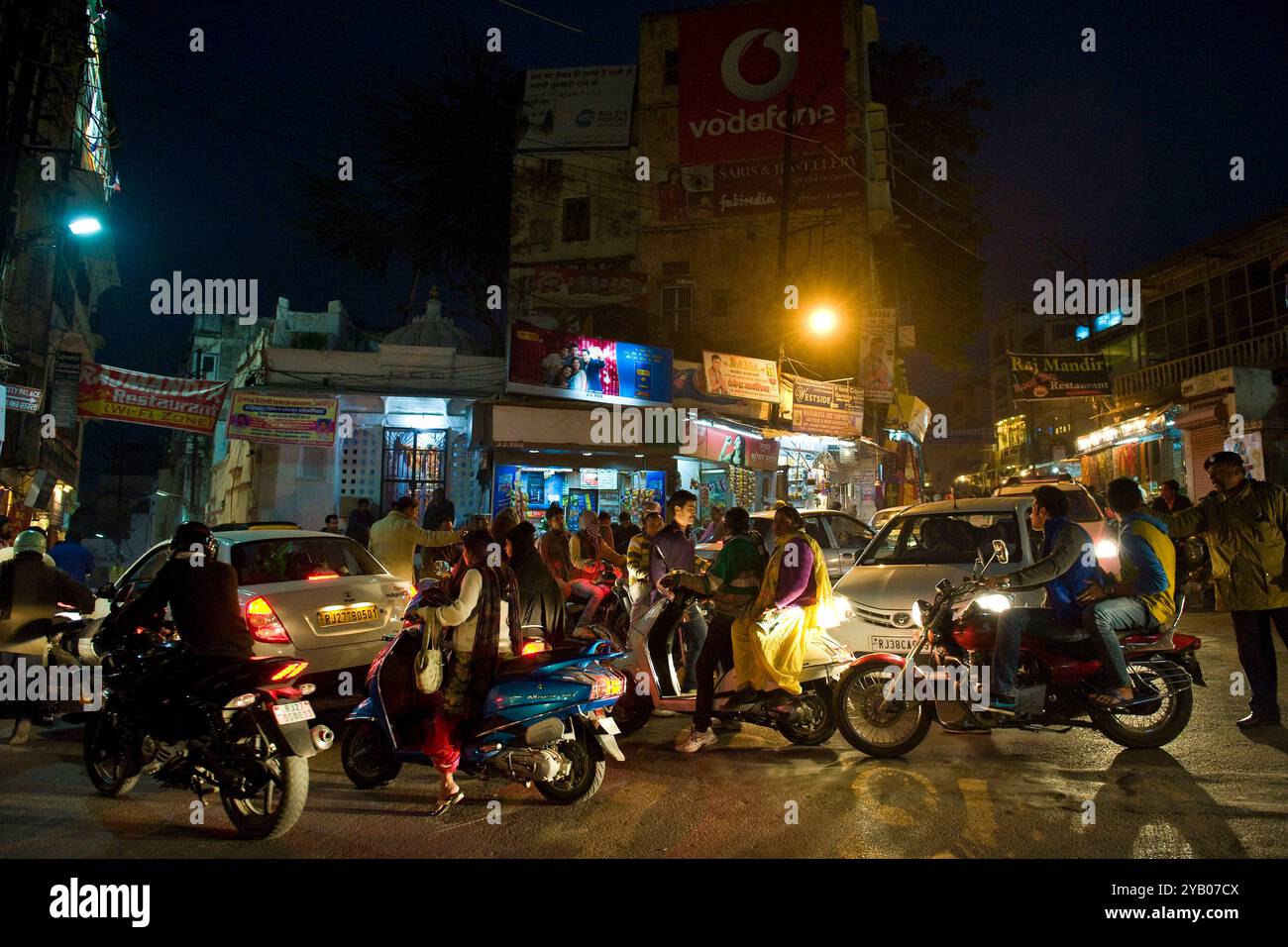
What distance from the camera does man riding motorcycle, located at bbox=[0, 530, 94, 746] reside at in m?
7.17

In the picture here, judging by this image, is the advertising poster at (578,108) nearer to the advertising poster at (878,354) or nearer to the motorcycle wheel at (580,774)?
the advertising poster at (878,354)

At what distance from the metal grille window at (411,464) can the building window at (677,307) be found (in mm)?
9780

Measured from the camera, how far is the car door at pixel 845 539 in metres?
12.1

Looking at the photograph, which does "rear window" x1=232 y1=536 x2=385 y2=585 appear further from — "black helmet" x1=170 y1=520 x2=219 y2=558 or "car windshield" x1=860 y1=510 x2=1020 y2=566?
"car windshield" x1=860 y1=510 x2=1020 y2=566

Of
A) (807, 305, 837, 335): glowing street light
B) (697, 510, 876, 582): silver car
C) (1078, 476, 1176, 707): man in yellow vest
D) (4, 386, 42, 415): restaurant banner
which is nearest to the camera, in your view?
(1078, 476, 1176, 707): man in yellow vest

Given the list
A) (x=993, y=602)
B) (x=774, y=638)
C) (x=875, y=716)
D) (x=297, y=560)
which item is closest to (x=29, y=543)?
(x=297, y=560)

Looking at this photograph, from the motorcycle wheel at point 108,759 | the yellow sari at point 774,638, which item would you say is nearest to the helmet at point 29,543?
the motorcycle wheel at point 108,759

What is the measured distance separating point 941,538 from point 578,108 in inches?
908

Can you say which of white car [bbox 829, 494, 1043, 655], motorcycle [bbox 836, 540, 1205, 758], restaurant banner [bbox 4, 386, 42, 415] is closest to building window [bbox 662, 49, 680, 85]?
restaurant banner [bbox 4, 386, 42, 415]

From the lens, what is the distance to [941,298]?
120 ft

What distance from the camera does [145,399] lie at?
15484 millimetres

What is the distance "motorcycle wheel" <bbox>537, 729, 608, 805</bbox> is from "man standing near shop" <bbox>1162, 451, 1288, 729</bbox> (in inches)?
186

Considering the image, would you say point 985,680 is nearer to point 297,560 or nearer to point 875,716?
point 875,716

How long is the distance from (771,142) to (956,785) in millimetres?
22771
